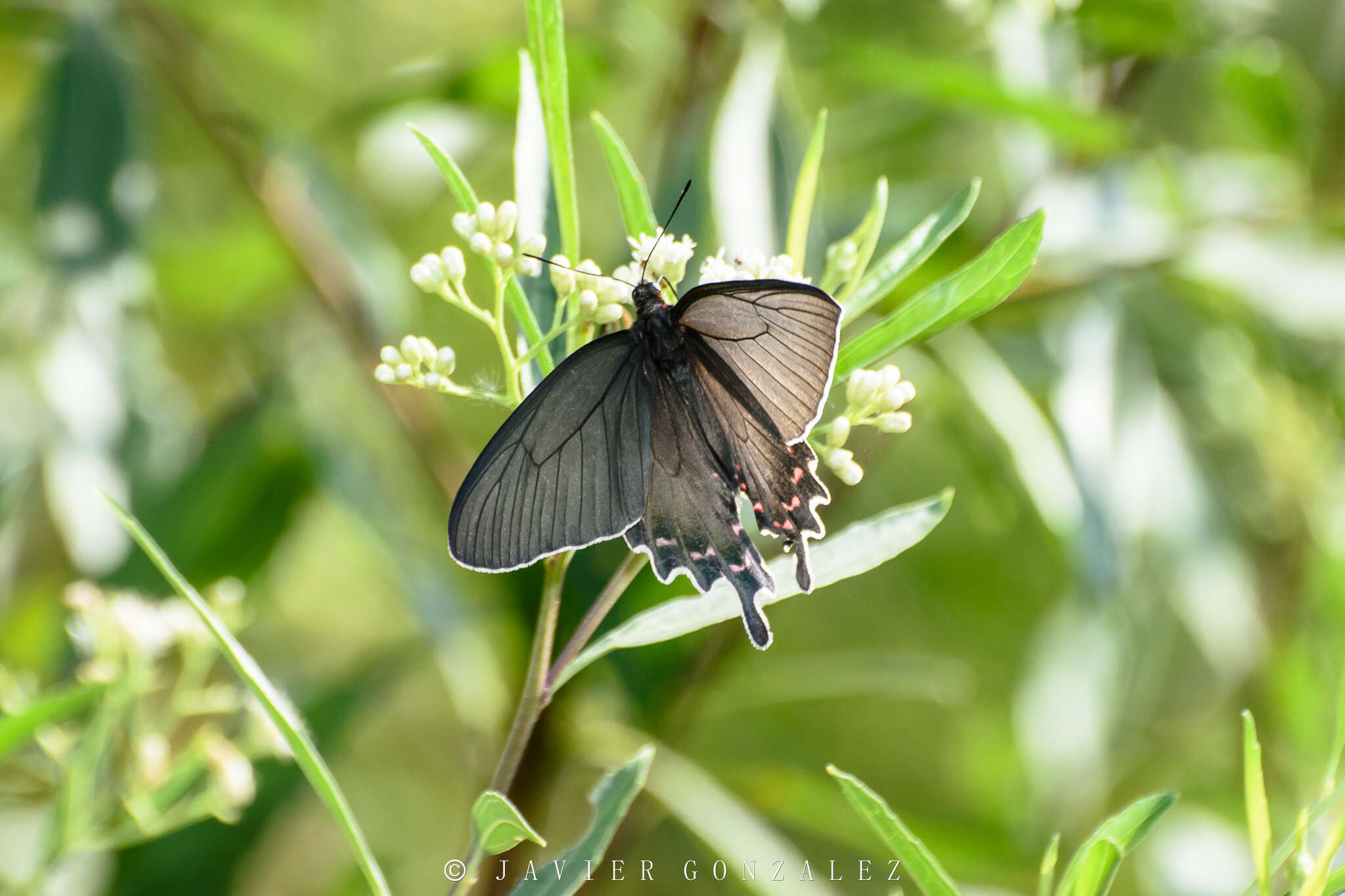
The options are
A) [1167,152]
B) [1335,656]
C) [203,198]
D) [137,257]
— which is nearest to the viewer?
[137,257]

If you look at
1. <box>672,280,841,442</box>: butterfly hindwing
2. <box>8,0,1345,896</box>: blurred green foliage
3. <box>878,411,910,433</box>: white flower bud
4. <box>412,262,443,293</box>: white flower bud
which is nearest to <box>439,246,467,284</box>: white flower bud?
<box>412,262,443,293</box>: white flower bud

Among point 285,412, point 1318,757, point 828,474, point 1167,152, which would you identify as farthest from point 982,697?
point 285,412

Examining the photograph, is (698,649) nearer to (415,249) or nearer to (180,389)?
(180,389)

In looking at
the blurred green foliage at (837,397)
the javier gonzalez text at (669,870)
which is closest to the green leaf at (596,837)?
the javier gonzalez text at (669,870)

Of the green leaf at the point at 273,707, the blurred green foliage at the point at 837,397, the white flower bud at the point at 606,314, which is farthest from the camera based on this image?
the blurred green foliage at the point at 837,397

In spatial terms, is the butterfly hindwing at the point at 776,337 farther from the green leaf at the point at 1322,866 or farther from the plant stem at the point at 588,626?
the green leaf at the point at 1322,866
